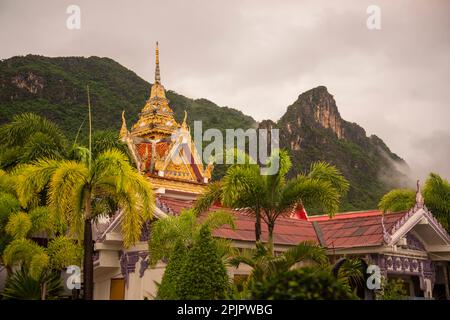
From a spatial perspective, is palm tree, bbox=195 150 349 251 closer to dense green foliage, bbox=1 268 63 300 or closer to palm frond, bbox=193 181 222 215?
palm frond, bbox=193 181 222 215

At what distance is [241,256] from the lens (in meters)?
12.4

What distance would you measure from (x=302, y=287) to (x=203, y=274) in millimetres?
3160

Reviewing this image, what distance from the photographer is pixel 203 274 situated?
33.3ft

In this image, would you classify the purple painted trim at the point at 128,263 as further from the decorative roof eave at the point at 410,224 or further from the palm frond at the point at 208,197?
the decorative roof eave at the point at 410,224

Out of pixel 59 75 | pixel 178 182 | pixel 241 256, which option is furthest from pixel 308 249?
pixel 59 75

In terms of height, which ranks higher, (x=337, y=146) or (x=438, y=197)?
(x=337, y=146)

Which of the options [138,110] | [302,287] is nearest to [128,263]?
[302,287]

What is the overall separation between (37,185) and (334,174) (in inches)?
277

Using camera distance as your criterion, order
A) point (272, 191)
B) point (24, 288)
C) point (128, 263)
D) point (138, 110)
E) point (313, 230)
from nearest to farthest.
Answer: point (24, 288) → point (272, 191) → point (128, 263) → point (313, 230) → point (138, 110)

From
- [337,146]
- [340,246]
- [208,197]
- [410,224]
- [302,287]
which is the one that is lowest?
[302,287]

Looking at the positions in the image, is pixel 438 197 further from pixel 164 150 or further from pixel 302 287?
pixel 164 150

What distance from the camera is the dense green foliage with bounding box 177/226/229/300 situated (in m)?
10.1

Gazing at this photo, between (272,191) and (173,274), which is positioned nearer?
(173,274)
